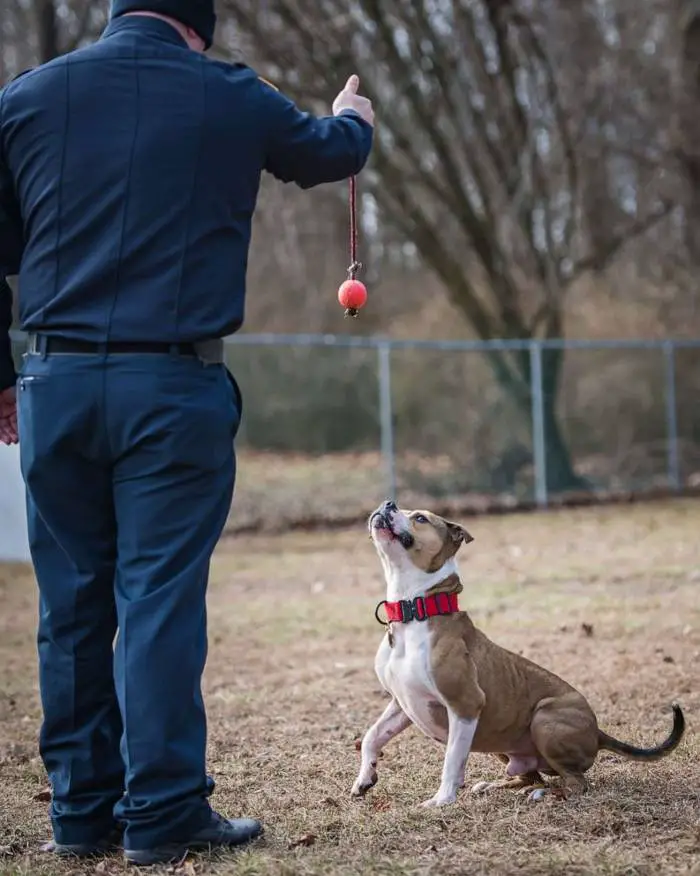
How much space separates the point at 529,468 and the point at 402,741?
37.9 ft

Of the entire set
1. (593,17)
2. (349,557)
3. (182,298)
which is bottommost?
(349,557)

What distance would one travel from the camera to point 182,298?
12.1 ft

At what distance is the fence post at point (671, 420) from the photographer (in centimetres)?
1822

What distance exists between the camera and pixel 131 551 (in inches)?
147

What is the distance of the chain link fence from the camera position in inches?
647

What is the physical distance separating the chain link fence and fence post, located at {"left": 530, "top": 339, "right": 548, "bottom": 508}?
0.02 metres

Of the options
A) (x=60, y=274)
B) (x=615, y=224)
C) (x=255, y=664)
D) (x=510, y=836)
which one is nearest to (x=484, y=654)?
(x=510, y=836)

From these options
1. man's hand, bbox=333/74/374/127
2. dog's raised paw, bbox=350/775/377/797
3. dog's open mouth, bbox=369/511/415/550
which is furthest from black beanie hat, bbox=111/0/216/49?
dog's raised paw, bbox=350/775/377/797

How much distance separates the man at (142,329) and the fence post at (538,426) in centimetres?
A: 1333

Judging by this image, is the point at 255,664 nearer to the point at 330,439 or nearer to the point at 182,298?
the point at 182,298

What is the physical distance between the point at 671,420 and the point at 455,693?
1427cm

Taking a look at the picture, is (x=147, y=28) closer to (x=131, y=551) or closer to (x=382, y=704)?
(x=131, y=551)

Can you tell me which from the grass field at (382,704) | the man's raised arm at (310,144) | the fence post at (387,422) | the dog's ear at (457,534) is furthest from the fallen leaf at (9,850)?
the fence post at (387,422)

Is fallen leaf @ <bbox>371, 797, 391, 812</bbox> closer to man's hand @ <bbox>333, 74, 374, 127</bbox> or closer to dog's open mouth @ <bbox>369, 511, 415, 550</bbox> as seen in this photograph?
dog's open mouth @ <bbox>369, 511, 415, 550</bbox>
